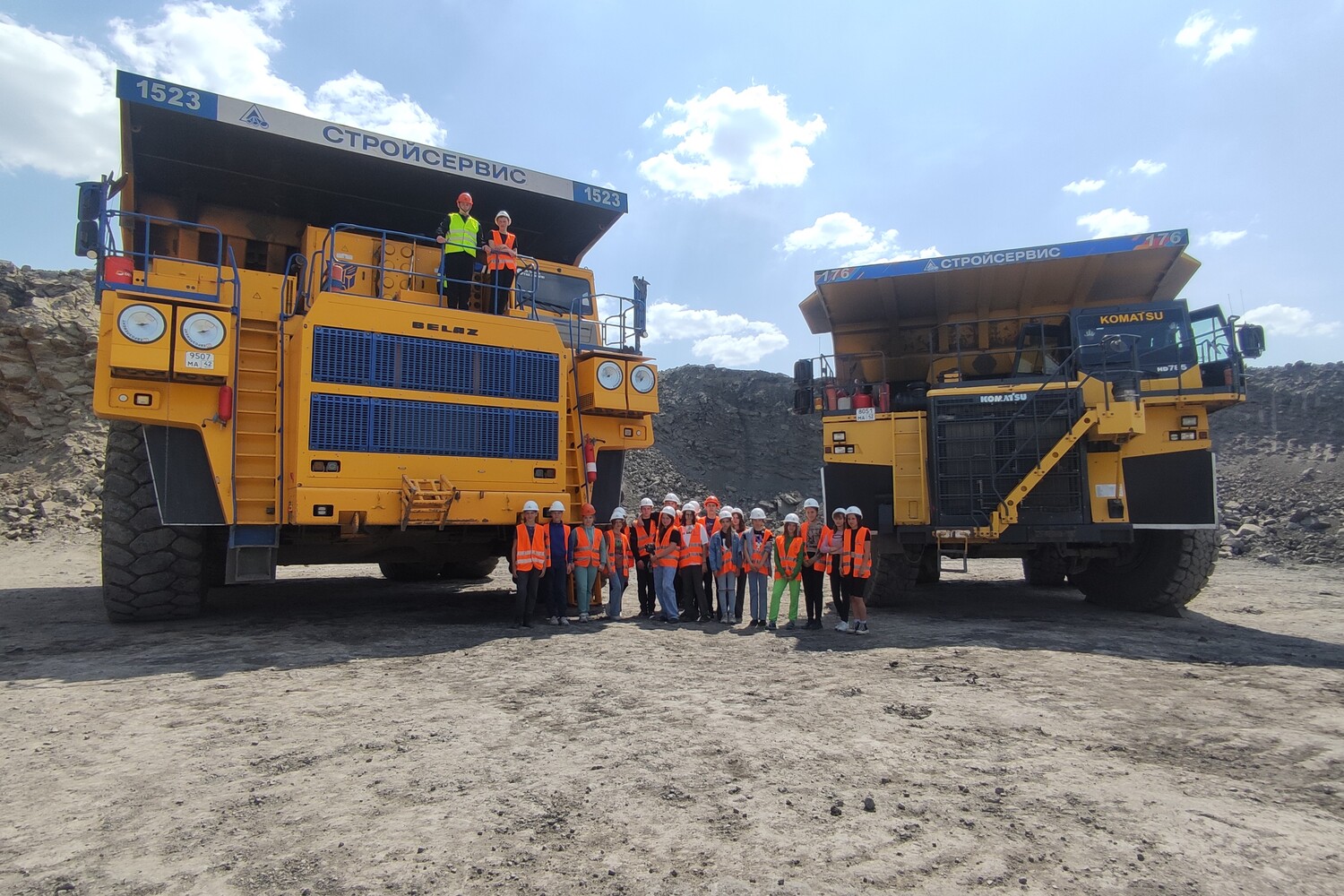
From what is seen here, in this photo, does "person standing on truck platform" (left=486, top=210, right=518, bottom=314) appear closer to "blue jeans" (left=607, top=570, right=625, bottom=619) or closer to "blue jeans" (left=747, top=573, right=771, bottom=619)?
"blue jeans" (left=607, top=570, right=625, bottom=619)

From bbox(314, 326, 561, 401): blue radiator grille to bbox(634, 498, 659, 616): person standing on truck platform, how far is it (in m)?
2.12

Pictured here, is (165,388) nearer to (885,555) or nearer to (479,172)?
(479,172)

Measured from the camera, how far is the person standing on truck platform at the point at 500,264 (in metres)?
7.67

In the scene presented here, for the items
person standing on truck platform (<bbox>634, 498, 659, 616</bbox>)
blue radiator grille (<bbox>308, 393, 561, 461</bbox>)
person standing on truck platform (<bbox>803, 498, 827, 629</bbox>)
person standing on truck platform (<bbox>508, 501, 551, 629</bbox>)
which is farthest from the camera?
person standing on truck platform (<bbox>634, 498, 659, 616</bbox>)

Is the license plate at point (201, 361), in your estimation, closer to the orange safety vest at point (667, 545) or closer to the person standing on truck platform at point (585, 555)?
the person standing on truck platform at point (585, 555)

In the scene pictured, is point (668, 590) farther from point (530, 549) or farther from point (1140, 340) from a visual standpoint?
point (1140, 340)

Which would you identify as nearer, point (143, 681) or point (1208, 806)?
point (1208, 806)

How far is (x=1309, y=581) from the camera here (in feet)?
37.8

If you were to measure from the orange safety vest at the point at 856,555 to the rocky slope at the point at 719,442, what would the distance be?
11.3 metres

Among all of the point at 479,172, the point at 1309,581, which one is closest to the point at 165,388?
the point at 479,172

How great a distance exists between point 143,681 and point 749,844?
159 inches

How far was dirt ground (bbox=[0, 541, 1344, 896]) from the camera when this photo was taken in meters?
2.58

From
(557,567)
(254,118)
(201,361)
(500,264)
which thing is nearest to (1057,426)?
(557,567)

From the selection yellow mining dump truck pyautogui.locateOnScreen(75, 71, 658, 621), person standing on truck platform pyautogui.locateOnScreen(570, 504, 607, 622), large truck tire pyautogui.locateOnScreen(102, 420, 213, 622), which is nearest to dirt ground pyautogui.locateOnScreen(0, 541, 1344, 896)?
large truck tire pyautogui.locateOnScreen(102, 420, 213, 622)
